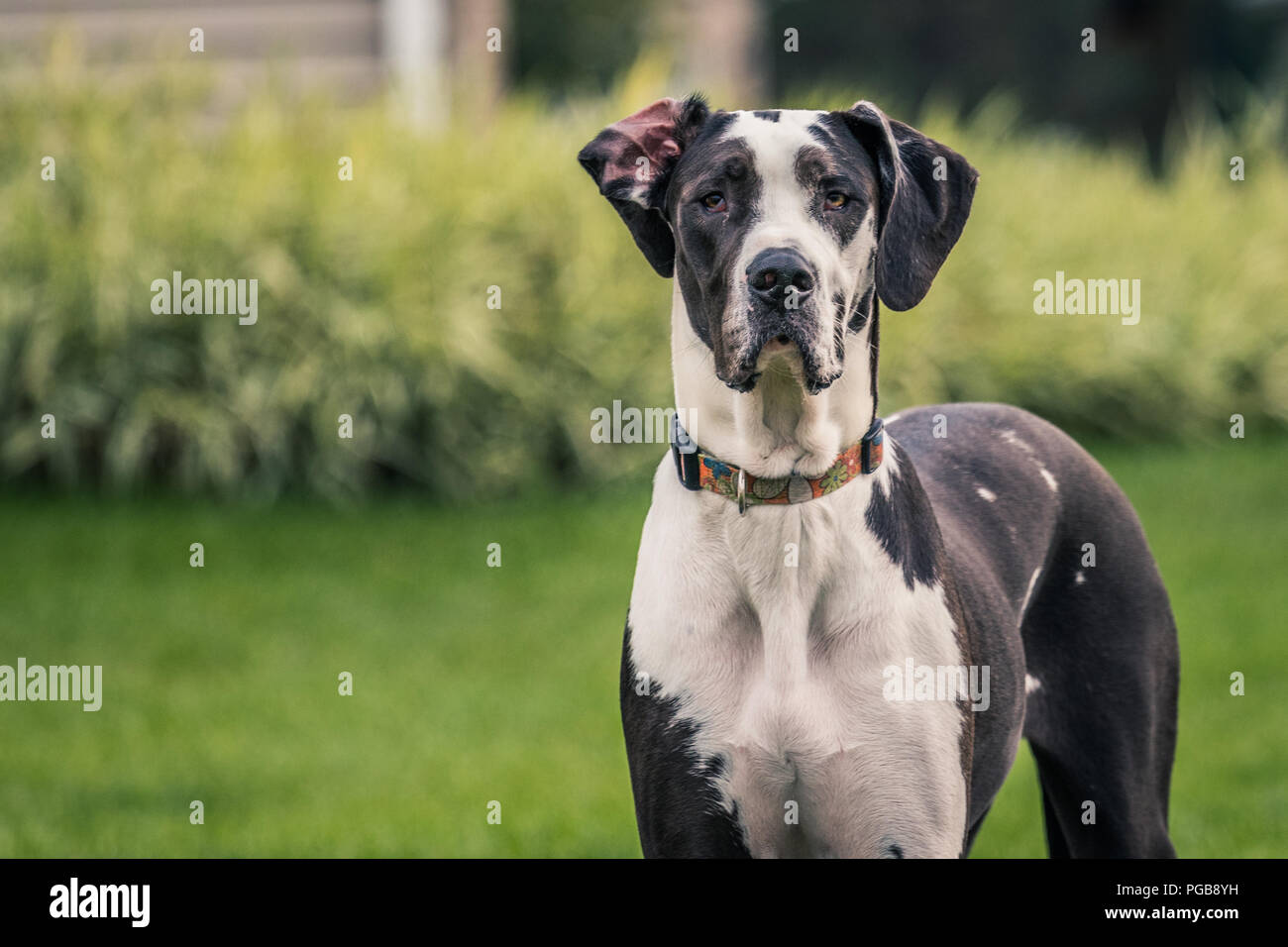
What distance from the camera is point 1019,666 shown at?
281cm

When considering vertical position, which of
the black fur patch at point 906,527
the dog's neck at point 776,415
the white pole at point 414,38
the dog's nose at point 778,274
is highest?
the white pole at point 414,38

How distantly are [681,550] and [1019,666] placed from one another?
2.42 feet

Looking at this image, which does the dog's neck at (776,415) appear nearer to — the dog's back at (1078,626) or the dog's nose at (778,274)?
the dog's nose at (778,274)

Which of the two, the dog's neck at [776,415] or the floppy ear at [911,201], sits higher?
the floppy ear at [911,201]

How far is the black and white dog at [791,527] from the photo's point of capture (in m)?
2.37

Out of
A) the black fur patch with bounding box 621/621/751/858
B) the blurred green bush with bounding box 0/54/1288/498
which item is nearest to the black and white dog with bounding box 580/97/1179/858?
the black fur patch with bounding box 621/621/751/858

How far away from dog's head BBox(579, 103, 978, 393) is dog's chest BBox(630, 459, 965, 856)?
260 mm

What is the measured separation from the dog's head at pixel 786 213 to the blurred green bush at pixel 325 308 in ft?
19.1

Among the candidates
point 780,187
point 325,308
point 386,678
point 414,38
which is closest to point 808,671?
point 780,187

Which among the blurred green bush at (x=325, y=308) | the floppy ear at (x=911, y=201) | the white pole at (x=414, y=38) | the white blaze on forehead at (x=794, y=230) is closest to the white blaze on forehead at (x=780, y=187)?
the white blaze on forehead at (x=794, y=230)

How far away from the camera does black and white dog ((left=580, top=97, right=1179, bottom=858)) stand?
2373mm

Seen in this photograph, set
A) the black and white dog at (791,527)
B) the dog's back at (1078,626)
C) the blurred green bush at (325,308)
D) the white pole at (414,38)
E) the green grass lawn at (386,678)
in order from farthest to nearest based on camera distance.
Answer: the white pole at (414,38), the blurred green bush at (325,308), the green grass lawn at (386,678), the dog's back at (1078,626), the black and white dog at (791,527)

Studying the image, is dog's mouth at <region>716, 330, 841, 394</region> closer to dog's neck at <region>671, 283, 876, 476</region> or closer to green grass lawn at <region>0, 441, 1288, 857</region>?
dog's neck at <region>671, 283, 876, 476</region>

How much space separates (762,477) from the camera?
96.7 inches
